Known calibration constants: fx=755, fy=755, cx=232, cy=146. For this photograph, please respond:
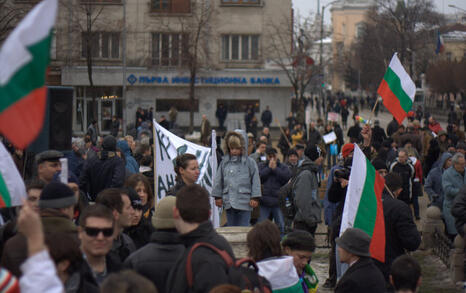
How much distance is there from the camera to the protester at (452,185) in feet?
39.2

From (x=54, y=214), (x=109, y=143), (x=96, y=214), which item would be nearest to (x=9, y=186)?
(x=54, y=214)

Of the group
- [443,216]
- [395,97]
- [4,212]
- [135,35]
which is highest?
[135,35]

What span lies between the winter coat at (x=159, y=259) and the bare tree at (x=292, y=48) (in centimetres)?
3755

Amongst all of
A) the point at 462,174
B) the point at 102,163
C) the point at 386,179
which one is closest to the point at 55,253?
the point at 386,179

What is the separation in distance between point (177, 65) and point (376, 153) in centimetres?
2844

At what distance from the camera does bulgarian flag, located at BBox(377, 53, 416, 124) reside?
11000mm

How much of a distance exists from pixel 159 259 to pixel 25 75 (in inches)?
69.5

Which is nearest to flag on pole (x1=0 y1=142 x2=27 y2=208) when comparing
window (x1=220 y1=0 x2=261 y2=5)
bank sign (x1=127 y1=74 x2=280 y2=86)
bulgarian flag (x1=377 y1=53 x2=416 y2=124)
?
bulgarian flag (x1=377 y1=53 x2=416 y2=124)

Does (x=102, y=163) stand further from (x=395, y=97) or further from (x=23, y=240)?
(x=23, y=240)

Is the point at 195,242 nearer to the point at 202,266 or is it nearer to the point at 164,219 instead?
the point at 202,266

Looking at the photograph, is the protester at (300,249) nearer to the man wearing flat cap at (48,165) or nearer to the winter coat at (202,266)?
the winter coat at (202,266)

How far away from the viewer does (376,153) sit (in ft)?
53.9

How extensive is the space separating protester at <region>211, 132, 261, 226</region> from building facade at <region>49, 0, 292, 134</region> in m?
31.9

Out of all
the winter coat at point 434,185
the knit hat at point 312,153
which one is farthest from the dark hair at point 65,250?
the winter coat at point 434,185
